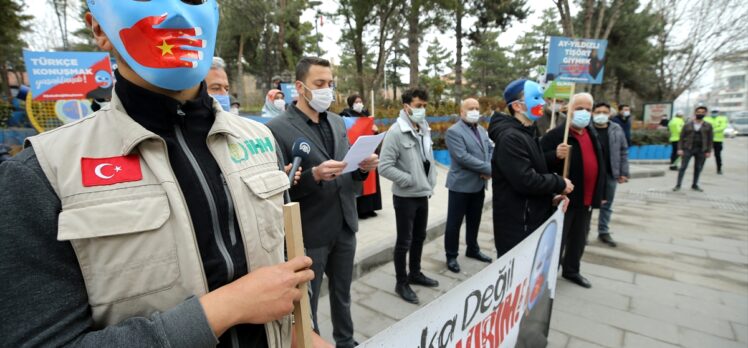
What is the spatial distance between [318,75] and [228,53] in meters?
33.3

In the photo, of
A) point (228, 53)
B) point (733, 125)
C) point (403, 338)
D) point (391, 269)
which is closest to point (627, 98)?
point (733, 125)

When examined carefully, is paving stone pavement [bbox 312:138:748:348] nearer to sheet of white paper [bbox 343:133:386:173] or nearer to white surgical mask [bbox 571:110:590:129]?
sheet of white paper [bbox 343:133:386:173]

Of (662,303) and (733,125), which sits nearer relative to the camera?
(662,303)

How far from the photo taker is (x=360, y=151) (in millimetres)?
2252

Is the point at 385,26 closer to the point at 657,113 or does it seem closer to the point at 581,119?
the point at 657,113

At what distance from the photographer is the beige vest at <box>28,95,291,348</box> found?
0.74 meters

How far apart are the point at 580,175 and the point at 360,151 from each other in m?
2.66

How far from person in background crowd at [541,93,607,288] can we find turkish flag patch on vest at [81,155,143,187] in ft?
12.6

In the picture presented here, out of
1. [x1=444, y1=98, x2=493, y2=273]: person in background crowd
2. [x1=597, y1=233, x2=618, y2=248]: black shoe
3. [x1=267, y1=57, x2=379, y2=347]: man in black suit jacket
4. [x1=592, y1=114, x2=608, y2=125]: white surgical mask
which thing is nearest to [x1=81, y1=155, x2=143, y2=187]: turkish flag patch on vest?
[x1=267, y1=57, x2=379, y2=347]: man in black suit jacket

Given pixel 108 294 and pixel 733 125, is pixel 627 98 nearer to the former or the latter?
pixel 733 125

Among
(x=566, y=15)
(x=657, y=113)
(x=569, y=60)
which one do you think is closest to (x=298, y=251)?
(x=569, y=60)

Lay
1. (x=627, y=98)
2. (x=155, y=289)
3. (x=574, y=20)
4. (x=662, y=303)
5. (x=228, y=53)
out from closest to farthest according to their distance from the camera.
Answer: (x=155, y=289), (x=662, y=303), (x=574, y=20), (x=228, y=53), (x=627, y=98)

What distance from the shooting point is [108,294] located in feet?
2.48

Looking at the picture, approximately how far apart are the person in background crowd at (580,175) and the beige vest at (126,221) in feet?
12.0
